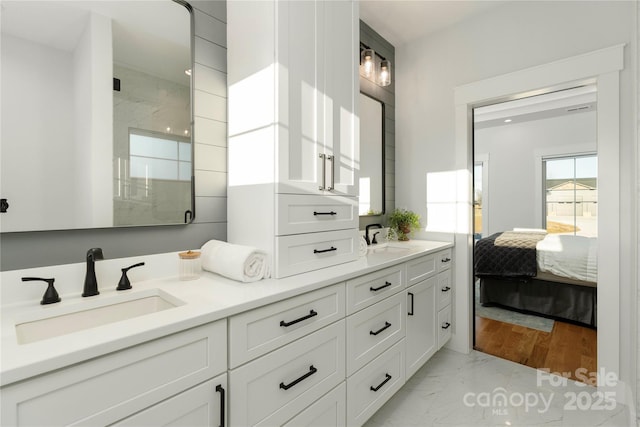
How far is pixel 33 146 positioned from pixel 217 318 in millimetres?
892

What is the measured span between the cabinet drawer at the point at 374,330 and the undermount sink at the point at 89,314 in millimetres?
828

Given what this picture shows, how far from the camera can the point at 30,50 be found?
1.08m

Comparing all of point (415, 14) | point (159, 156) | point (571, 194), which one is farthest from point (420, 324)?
point (571, 194)

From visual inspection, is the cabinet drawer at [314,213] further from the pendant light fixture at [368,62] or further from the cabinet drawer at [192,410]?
the pendant light fixture at [368,62]

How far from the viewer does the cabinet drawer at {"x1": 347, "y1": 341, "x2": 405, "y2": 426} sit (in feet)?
4.92

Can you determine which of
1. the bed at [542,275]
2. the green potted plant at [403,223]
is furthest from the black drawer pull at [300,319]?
the bed at [542,275]

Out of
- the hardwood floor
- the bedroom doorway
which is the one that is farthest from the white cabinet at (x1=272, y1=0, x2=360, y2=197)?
the hardwood floor

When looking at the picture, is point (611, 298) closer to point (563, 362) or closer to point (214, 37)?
point (563, 362)

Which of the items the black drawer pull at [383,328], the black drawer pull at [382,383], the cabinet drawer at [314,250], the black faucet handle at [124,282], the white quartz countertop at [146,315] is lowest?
the black drawer pull at [382,383]

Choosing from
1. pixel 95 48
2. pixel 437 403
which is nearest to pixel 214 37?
pixel 95 48

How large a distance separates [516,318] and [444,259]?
1.54 metres

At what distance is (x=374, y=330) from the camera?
5.39 feet

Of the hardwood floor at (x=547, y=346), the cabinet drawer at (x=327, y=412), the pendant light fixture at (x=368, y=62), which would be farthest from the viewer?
the pendant light fixture at (x=368, y=62)

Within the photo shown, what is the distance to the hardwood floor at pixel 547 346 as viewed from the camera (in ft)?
7.73
